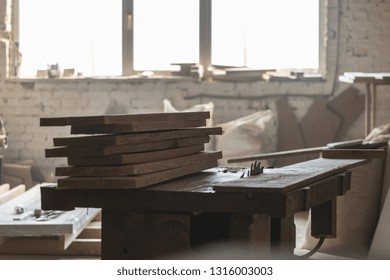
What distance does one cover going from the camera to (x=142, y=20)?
8.70 metres

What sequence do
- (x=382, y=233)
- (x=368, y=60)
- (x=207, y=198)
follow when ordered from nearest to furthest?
(x=207, y=198) → (x=382, y=233) → (x=368, y=60)

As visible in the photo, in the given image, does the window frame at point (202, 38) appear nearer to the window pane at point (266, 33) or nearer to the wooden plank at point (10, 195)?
the window pane at point (266, 33)

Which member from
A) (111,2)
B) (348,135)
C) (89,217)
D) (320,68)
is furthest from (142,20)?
(89,217)

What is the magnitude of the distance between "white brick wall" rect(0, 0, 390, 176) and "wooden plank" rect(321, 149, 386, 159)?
4.00m

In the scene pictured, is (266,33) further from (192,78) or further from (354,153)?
(354,153)

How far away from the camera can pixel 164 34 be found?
866cm

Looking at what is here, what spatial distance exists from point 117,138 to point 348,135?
19.4 ft

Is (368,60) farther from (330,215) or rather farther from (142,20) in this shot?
(330,215)

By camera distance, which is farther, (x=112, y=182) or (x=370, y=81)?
(x=370, y=81)

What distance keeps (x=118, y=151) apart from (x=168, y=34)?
20.2ft

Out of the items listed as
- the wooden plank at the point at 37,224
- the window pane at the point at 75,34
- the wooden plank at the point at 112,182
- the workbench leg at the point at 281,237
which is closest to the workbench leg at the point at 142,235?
the wooden plank at the point at 112,182

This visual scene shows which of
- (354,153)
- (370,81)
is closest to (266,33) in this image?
(370,81)

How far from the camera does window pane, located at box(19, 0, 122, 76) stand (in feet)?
28.7

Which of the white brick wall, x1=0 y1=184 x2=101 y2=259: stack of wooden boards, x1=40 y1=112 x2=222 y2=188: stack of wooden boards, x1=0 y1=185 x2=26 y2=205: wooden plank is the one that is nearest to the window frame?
the white brick wall
